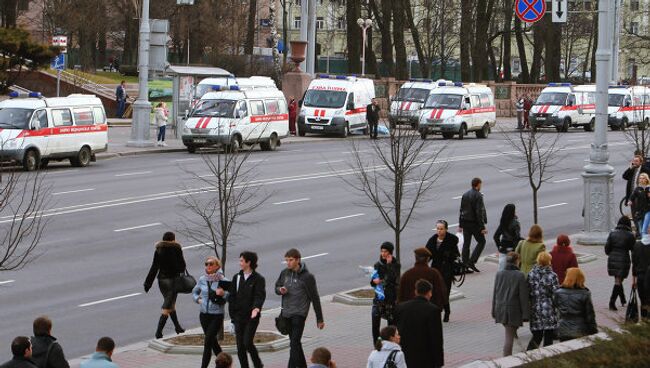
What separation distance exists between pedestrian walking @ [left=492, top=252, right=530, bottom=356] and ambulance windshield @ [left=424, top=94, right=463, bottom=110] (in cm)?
3969

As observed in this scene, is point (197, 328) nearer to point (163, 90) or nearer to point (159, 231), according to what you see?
point (159, 231)

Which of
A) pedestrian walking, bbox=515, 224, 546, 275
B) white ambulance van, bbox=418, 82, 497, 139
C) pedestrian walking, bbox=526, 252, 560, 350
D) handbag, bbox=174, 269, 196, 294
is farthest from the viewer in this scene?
white ambulance van, bbox=418, 82, 497, 139

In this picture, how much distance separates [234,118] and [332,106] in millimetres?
9897

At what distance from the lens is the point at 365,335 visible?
56.2 feet

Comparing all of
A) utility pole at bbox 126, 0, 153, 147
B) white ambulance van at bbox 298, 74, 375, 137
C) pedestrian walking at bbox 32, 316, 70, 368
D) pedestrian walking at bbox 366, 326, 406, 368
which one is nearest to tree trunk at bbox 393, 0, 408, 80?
white ambulance van at bbox 298, 74, 375, 137

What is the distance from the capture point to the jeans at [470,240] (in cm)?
2178

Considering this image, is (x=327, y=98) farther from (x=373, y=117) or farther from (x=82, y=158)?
(x=82, y=158)

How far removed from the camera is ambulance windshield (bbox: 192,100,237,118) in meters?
43.5

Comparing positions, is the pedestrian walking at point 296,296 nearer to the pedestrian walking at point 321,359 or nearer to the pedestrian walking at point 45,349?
the pedestrian walking at point 45,349

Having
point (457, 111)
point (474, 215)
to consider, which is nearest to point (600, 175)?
point (474, 215)

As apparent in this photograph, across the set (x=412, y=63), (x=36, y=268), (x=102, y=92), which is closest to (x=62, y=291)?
(x=36, y=268)

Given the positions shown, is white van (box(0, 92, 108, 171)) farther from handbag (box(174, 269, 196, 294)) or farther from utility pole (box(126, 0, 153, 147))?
handbag (box(174, 269, 196, 294))

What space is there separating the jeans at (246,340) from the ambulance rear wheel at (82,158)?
985 inches

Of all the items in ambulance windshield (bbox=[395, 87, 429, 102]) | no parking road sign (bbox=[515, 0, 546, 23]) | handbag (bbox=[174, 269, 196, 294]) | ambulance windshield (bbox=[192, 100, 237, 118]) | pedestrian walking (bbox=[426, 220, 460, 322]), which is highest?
no parking road sign (bbox=[515, 0, 546, 23])
